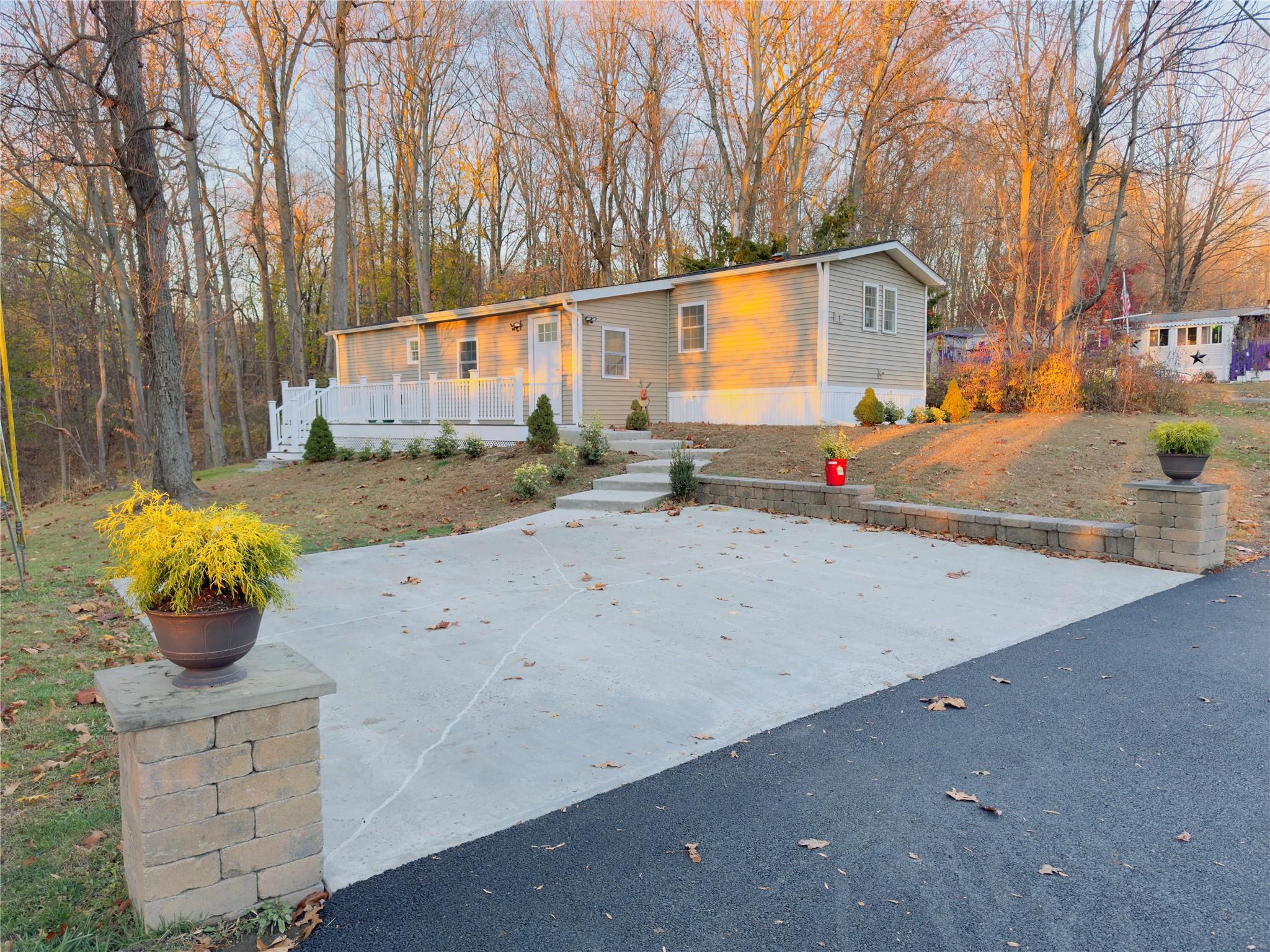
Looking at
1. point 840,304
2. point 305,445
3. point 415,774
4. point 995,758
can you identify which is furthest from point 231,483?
point 995,758

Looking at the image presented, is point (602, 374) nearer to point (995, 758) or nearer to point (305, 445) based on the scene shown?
point (305, 445)

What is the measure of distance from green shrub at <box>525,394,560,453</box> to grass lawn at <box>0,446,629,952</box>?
Answer: 0.94 m

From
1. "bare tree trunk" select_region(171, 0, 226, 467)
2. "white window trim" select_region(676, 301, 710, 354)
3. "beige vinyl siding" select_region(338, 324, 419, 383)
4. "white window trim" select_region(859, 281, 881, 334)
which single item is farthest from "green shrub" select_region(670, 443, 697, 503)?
"beige vinyl siding" select_region(338, 324, 419, 383)

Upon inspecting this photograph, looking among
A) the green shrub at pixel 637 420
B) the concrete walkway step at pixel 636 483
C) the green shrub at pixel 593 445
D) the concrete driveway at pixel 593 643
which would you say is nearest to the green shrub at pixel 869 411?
the green shrub at pixel 637 420

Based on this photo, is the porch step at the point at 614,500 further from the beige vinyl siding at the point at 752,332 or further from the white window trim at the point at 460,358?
the white window trim at the point at 460,358

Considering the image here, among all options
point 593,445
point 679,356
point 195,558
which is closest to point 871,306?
point 679,356

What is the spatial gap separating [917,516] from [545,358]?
10055 mm

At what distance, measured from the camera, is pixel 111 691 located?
7.14 feet

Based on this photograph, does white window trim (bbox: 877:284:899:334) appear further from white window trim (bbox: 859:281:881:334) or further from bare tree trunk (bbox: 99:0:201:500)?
bare tree trunk (bbox: 99:0:201:500)

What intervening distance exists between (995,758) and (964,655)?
4.72ft

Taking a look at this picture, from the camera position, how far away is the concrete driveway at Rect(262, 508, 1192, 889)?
3043 mm

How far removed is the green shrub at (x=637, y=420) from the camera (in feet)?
48.9

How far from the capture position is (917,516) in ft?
27.9

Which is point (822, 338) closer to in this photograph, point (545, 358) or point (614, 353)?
point (614, 353)
